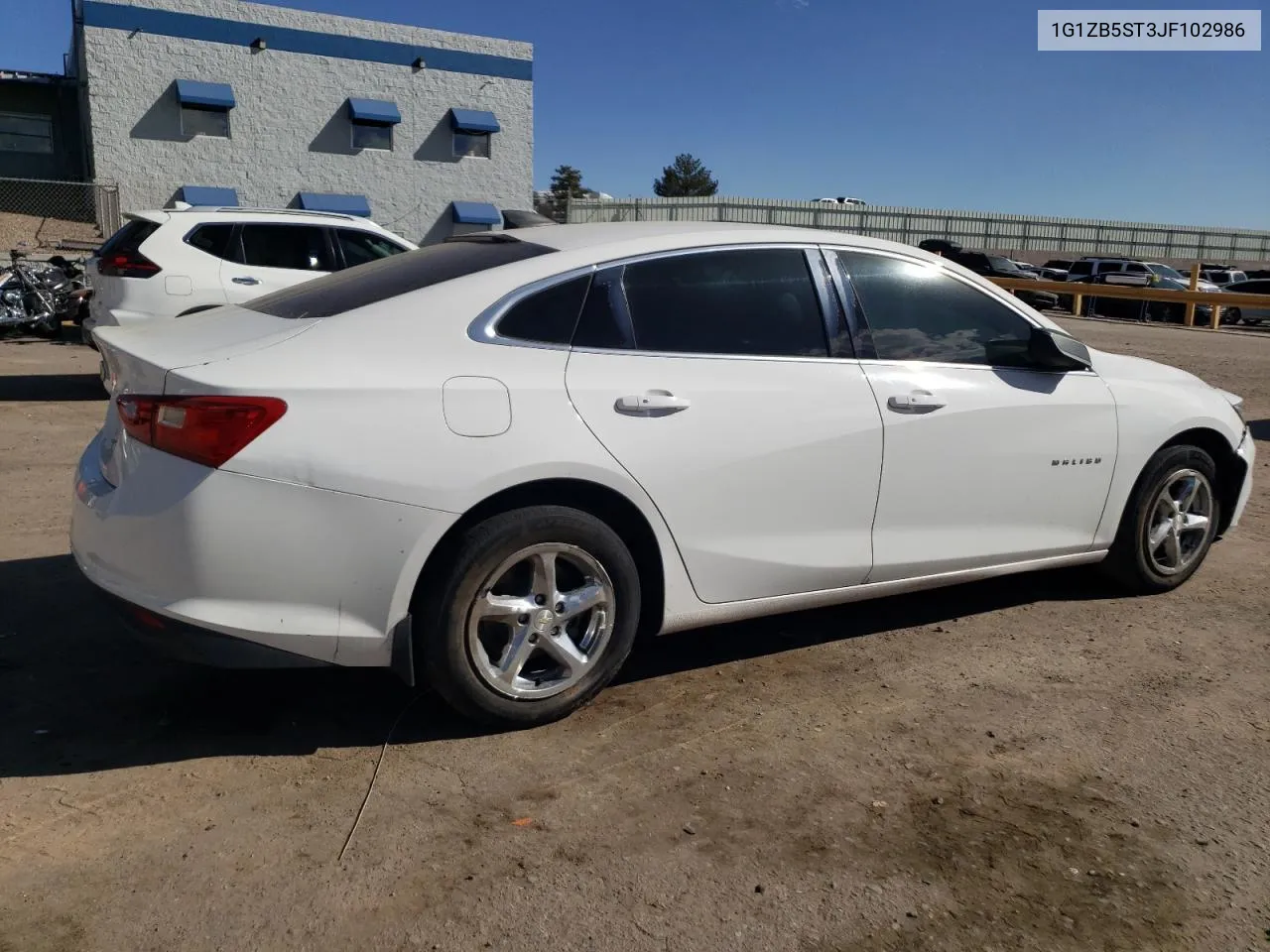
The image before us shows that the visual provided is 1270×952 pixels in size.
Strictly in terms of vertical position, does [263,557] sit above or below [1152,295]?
below

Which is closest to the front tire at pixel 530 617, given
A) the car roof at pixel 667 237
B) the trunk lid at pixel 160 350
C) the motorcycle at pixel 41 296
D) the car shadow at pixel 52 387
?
the trunk lid at pixel 160 350

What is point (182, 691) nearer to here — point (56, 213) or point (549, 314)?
point (549, 314)

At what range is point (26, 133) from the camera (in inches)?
1096

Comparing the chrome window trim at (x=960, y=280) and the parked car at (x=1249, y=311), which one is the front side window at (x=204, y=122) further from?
the chrome window trim at (x=960, y=280)

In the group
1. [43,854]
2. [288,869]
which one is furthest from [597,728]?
[43,854]

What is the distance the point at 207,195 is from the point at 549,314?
985 inches

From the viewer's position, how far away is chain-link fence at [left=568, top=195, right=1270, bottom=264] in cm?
3647

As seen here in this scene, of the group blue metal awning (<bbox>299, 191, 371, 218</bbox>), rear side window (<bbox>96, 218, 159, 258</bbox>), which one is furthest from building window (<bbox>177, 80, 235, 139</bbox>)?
rear side window (<bbox>96, 218, 159, 258</bbox>)

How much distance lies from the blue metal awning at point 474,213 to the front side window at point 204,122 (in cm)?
586

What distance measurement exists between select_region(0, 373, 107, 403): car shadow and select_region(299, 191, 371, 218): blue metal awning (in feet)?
55.8

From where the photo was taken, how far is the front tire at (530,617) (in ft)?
10.8

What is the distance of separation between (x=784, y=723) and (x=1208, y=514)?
2693mm

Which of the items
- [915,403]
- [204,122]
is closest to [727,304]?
[915,403]

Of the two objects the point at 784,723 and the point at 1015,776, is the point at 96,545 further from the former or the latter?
the point at 1015,776
